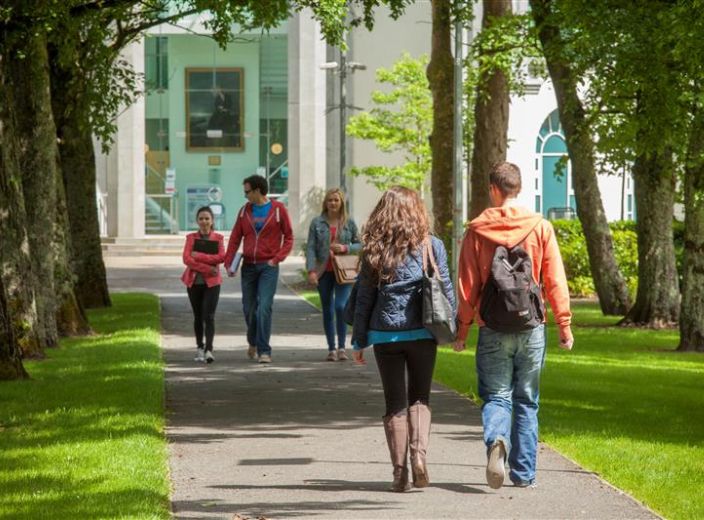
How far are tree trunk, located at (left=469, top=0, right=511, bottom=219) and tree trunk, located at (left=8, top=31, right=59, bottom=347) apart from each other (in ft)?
39.1

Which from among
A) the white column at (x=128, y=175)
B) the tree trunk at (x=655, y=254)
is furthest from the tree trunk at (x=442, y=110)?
the white column at (x=128, y=175)

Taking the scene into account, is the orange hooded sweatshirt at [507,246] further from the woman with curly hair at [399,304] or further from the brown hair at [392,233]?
the brown hair at [392,233]

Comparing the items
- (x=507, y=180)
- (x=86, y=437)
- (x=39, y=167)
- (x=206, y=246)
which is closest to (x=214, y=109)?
(x=39, y=167)

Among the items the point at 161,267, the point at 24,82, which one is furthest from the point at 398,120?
the point at 24,82

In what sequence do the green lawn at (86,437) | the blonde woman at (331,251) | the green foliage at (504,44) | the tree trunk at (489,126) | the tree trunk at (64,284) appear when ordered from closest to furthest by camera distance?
the green lawn at (86,437)
the blonde woman at (331,251)
the tree trunk at (64,284)
the green foliage at (504,44)
the tree trunk at (489,126)

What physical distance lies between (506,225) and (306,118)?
4694 centimetres

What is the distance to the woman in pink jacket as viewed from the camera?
1709cm

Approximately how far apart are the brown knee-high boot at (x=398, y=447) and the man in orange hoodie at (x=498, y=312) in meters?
0.45

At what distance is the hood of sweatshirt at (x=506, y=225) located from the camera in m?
9.05

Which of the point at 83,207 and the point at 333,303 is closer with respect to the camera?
the point at 333,303

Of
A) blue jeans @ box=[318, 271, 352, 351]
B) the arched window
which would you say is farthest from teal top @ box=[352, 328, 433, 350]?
the arched window

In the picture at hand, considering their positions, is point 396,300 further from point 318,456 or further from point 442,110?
point 442,110

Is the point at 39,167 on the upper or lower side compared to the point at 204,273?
upper

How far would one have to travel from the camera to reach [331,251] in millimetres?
17047
